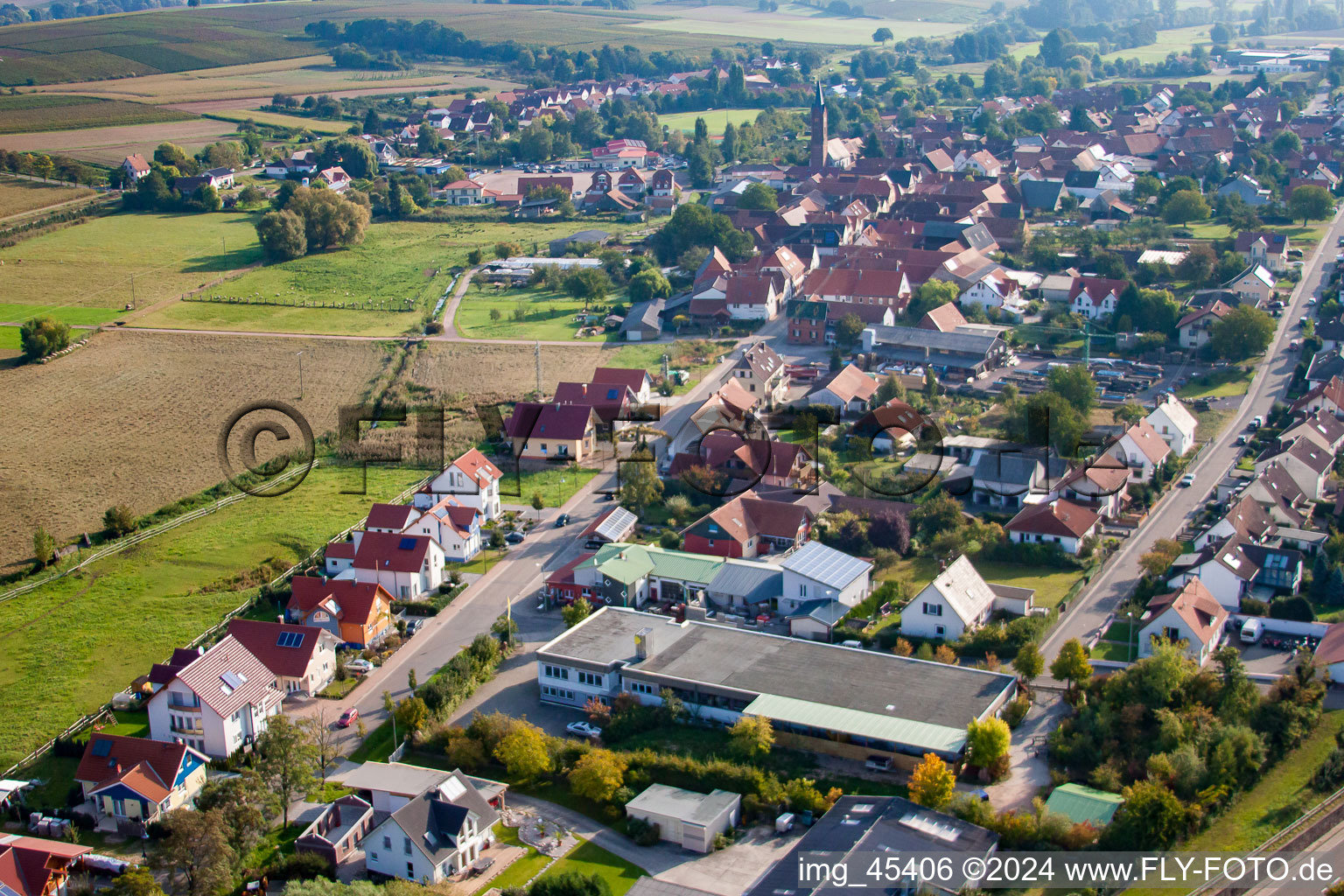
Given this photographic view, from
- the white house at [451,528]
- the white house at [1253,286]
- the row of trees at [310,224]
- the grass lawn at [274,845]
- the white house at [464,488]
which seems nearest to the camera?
the grass lawn at [274,845]

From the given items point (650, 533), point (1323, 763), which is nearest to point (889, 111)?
point (650, 533)

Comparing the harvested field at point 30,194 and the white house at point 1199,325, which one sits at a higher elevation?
the harvested field at point 30,194

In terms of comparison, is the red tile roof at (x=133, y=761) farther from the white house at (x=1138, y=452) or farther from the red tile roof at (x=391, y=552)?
the white house at (x=1138, y=452)

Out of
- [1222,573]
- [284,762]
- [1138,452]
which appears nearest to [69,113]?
[1138,452]

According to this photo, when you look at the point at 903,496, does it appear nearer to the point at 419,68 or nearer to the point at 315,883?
the point at 315,883

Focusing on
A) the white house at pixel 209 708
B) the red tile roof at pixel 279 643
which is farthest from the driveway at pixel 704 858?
the red tile roof at pixel 279 643
